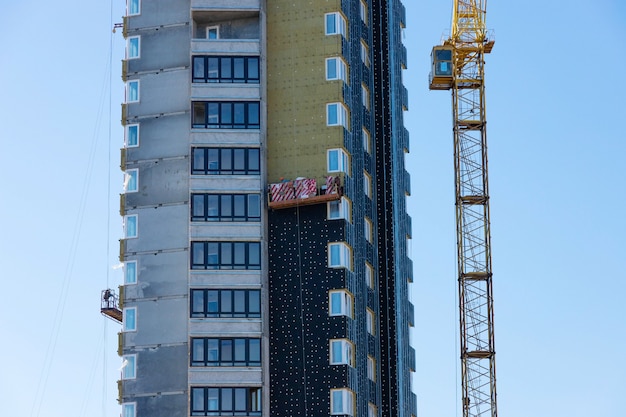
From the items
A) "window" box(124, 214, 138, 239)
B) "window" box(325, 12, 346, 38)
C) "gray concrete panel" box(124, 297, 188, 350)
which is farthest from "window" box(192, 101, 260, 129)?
"gray concrete panel" box(124, 297, 188, 350)

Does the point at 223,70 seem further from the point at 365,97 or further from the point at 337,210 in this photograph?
the point at 337,210

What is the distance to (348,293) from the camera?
139875mm

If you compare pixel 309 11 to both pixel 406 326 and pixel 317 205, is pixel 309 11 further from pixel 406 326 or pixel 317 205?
pixel 406 326

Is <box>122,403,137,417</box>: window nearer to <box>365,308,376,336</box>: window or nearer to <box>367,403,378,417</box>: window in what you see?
<box>367,403,378,417</box>: window

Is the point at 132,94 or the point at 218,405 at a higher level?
the point at 132,94

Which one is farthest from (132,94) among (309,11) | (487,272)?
(487,272)

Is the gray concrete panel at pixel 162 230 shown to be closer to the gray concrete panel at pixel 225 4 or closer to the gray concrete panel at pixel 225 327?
the gray concrete panel at pixel 225 327

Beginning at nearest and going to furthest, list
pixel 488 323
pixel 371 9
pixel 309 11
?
pixel 309 11, pixel 371 9, pixel 488 323

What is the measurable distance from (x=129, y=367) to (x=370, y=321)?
2061cm

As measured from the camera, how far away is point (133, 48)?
485 ft

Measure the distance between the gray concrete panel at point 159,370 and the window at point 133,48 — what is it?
24404 millimetres

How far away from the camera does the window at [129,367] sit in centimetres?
13975

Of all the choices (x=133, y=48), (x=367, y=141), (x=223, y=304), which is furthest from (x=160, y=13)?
(x=223, y=304)

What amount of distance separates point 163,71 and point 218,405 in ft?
91.4
